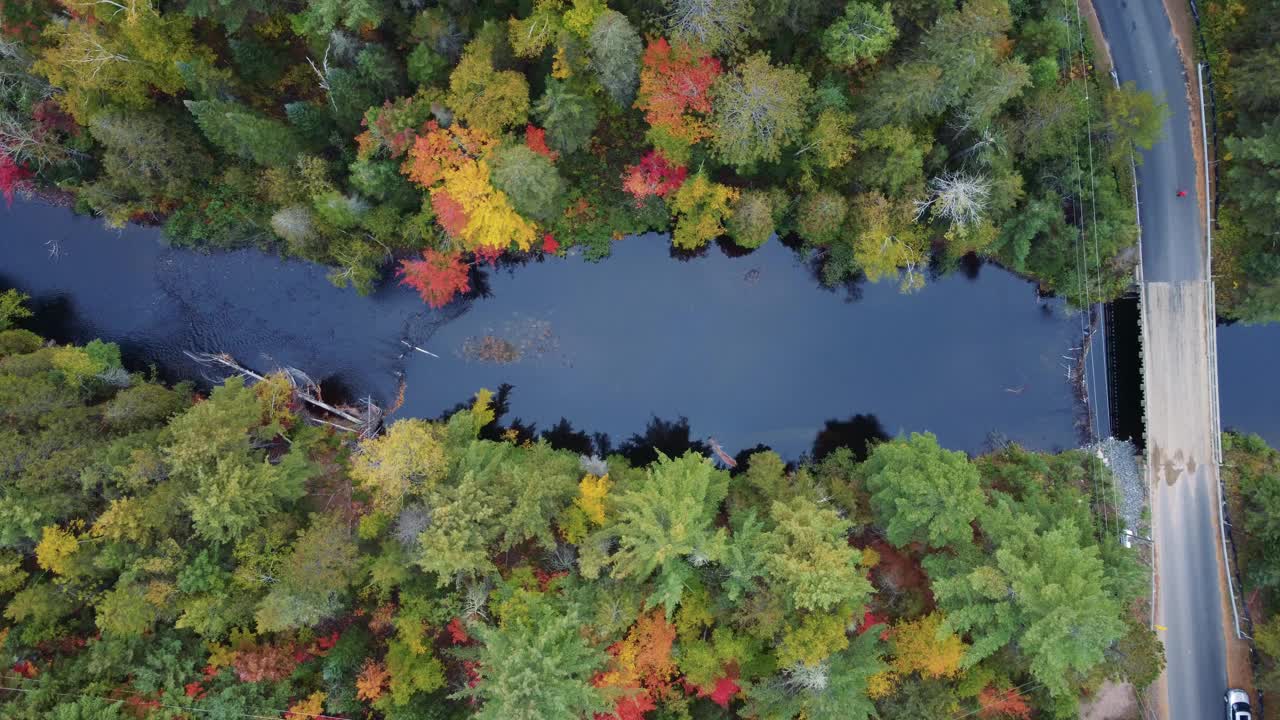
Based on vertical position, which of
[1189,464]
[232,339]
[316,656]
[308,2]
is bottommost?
[316,656]

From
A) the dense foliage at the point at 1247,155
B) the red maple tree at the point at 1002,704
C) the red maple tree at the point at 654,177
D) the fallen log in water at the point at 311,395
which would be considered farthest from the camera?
the fallen log in water at the point at 311,395

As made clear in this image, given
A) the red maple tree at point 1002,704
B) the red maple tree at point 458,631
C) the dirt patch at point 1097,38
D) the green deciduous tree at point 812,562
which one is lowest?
the red maple tree at point 1002,704

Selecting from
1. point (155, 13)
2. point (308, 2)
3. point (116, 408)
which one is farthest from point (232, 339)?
point (308, 2)

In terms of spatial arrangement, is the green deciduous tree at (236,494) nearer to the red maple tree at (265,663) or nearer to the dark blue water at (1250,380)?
the red maple tree at (265,663)

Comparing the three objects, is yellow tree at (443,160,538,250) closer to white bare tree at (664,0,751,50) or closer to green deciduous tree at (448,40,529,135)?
green deciduous tree at (448,40,529,135)

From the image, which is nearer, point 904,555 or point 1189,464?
point 904,555

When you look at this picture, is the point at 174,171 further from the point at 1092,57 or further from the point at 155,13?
the point at 1092,57

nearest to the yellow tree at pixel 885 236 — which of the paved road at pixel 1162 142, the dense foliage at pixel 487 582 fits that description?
the dense foliage at pixel 487 582
